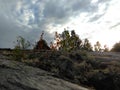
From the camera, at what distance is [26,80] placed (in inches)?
473

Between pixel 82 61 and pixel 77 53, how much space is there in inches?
41.9

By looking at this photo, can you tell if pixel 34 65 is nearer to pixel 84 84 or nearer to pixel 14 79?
pixel 84 84

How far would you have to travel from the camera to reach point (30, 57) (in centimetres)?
1806

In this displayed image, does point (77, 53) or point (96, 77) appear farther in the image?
point (77, 53)

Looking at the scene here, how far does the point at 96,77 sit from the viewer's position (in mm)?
15953

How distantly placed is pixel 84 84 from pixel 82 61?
9.39ft

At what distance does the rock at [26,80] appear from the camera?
11260mm

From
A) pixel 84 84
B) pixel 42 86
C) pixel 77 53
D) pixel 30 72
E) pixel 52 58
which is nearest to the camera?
pixel 42 86

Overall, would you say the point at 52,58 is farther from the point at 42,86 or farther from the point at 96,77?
the point at 42,86

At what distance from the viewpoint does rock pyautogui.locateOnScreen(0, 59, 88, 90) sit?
11260 millimetres

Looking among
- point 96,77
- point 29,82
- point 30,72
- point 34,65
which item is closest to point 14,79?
point 29,82

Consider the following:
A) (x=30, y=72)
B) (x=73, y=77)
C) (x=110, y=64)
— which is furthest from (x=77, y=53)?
(x=30, y=72)

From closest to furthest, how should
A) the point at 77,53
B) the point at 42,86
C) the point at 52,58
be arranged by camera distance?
the point at 42,86 → the point at 52,58 → the point at 77,53

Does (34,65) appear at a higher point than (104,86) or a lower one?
higher
